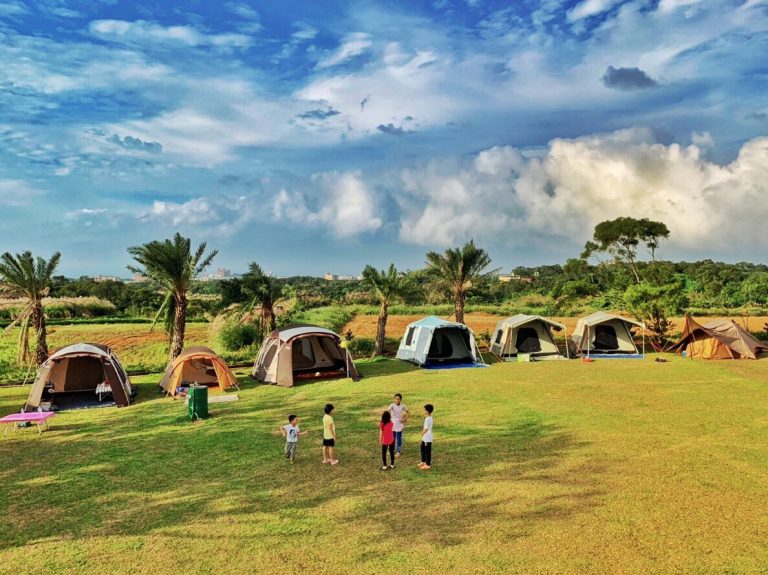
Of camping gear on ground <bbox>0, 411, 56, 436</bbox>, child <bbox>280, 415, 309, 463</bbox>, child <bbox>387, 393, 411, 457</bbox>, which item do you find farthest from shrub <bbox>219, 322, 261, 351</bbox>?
child <bbox>387, 393, 411, 457</bbox>

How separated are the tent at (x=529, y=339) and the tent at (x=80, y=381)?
17.1 m

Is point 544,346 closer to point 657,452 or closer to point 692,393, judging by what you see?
point 692,393

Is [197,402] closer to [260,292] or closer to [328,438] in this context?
[328,438]

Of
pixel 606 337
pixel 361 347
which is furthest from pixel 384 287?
pixel 606 337

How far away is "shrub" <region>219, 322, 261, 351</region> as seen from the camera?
28.4 m

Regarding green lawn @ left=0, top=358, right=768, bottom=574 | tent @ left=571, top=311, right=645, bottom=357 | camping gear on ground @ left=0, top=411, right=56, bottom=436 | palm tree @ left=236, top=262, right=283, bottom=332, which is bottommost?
green lawn @ left=0, top=358, right=768, bottom=574

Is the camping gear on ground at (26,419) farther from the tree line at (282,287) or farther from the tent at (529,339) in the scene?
the tent at (529,339)

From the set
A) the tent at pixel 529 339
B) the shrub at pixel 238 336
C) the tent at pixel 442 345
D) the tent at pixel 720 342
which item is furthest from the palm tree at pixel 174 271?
the tent at pixel 720 342

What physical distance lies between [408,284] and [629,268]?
32.1 meters

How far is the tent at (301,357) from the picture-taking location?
19.9 metres

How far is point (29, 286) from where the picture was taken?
67.0 feet

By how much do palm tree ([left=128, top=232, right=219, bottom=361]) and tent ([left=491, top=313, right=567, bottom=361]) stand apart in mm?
14668

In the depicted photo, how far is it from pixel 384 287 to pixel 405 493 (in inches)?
724

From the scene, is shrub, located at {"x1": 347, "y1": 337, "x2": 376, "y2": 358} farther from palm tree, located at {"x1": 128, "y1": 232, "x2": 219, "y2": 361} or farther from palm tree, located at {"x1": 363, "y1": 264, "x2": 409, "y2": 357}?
palm tree, located at {"x1": 128, "y1": 232, "x2": 219, "y2": 361}
